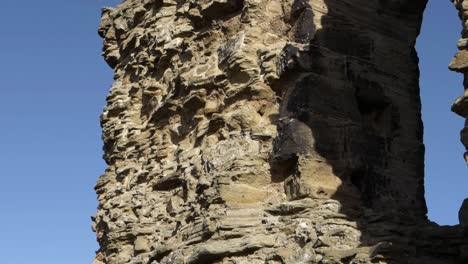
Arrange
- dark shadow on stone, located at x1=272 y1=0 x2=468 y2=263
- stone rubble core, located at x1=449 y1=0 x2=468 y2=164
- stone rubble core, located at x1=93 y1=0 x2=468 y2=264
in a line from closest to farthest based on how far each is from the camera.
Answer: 1. stone rubble core, located at x1=449 y1=0 x2=468 y2=164
2. stone rubble core, located at x1=93 y1=0 x2=468 y2=264
3. dark shadow on stone, located at x1=272 y1=0 x2=468 y2=263

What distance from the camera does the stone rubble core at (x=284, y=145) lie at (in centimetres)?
1034

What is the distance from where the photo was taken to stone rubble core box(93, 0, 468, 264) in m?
10.3

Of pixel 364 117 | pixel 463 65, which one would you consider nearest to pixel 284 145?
pixel 364 117

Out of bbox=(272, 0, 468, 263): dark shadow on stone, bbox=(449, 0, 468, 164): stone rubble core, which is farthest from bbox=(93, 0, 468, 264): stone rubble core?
bbox=(449, 0, 468, 164): stone rubble core

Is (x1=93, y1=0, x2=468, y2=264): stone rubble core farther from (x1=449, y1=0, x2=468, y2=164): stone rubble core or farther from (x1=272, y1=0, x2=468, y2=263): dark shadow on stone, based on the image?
(x1=449, y1=0, x2=468, y2=164): stone rubble core

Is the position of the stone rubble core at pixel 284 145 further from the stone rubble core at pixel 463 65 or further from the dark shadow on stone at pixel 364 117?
the stone rubble core at pixel 463 65

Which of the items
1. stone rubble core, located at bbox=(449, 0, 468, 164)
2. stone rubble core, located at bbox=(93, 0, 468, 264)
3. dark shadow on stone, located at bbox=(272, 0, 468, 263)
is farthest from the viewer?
dark shadow on stone, located at bbox=(272, 0, 468, 263)

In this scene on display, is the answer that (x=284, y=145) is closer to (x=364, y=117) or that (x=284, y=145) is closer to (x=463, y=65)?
(x=364, y=117)

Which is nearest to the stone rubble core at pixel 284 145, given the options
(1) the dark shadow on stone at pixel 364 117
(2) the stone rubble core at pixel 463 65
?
(1) the dark shadow on stone at pixel 364 117

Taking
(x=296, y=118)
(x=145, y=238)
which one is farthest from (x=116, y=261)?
(x=296, y=118)

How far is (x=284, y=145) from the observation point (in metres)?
10.8

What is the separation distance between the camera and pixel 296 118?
1088 cm

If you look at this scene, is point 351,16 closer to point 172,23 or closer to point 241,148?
point 241,148

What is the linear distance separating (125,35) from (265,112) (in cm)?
462
